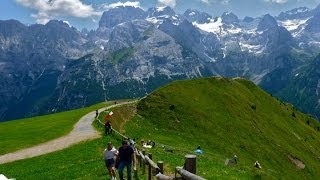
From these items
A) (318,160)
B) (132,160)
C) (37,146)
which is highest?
(132,160)

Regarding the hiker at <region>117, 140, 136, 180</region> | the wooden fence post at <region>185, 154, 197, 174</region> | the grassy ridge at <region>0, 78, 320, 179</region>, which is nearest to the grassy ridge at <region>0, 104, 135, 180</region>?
the grassy ridge at <region>0, 78, 320, 179</region>

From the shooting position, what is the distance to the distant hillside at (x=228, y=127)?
100438 mm

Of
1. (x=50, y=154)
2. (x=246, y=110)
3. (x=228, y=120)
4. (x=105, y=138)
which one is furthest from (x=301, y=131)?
(x=50, y=154)

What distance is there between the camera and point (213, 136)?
108062mm

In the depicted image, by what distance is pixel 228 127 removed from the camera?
118m

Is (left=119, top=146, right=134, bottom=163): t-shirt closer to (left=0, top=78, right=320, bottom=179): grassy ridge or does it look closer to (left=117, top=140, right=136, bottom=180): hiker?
(left=117, top=140, right=136, bottom=180): hiker

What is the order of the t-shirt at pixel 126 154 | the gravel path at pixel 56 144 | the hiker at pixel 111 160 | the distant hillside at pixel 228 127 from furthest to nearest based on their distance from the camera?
the distant hillside at pixel 228 127 → the gravel path at pixel 56 144 → the hiker at pixel 111 160 → the t-shirt at pixel 126 154

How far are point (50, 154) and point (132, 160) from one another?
33303mm

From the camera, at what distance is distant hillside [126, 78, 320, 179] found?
100 meters

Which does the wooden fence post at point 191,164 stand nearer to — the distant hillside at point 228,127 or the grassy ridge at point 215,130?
the grassy ridge at point 215,130

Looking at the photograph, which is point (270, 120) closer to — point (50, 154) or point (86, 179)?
point (50, 154)

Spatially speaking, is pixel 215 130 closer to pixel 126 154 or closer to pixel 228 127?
pixel 228 127

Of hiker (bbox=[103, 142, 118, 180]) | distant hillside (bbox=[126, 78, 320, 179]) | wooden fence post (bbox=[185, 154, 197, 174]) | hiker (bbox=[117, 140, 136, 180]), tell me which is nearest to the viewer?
wooden fence post (bbox=[185, 154, 197, 174])

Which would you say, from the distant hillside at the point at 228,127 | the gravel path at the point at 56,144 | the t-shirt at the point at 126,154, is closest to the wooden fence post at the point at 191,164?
the t-shirt at the point at 126,154
